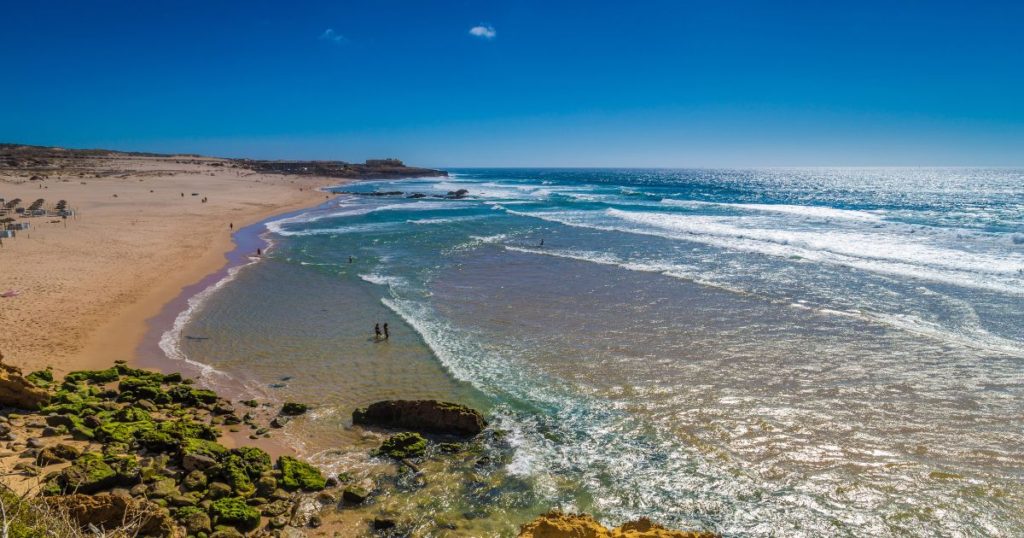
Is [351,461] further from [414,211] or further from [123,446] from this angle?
[414,211]

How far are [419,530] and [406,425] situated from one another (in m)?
3.05

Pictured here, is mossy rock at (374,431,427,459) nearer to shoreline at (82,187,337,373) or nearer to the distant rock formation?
shoreline at (82,187,337,373)

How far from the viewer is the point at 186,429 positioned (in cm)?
938

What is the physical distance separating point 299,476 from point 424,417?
255 cm

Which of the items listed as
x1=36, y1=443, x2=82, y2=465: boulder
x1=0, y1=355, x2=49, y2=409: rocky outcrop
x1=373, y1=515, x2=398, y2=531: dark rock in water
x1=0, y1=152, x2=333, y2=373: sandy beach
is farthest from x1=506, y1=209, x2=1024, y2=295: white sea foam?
x1=0, y1=355, x2=49, y2=409: rocky outcrop

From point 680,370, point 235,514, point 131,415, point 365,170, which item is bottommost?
point 235,514

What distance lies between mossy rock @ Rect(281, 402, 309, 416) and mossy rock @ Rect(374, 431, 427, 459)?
2361 mm

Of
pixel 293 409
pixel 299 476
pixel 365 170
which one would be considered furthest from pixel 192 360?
pixel 365 170

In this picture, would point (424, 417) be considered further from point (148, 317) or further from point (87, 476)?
point (148, 317)

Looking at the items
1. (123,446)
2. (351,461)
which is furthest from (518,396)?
(123,446)

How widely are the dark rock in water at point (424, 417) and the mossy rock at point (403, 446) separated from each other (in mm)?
474

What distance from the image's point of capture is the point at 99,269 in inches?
840

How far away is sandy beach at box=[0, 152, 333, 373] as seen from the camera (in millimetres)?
13727

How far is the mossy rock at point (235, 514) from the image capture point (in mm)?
7215
